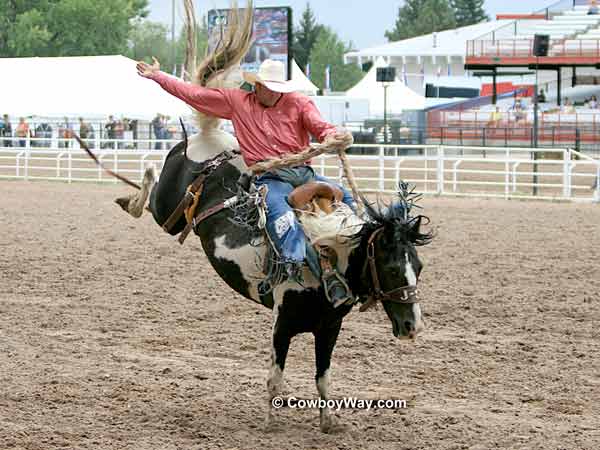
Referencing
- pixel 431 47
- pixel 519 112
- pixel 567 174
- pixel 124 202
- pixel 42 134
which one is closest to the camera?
pixel 124 202

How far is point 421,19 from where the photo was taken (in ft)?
349

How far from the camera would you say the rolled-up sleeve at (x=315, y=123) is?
5371mm

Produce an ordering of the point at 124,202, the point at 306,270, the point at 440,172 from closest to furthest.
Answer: the point at 306,270 → the point at 124,202 → the point at 440,172

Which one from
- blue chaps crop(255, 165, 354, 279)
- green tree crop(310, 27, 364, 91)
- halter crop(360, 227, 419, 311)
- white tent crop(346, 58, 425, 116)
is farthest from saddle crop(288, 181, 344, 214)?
green tree crop(310, 27, 364, 91)

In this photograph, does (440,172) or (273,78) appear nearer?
(273,78)

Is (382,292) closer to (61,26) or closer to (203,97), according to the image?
(203,97)

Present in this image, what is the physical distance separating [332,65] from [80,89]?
6710 centimetres

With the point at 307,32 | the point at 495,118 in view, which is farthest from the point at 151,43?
the point at 495,118

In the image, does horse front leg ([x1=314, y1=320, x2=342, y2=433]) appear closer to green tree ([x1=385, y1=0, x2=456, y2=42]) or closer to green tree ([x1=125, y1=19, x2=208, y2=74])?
green tree ([x1=125, y1=19, x2=208, y2=74])

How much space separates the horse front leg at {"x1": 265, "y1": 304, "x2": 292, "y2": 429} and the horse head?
0.52m

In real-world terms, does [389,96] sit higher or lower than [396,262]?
higher

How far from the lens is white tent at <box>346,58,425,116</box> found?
41.6 metres

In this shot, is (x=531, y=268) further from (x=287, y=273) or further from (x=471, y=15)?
(x=471, y=15)

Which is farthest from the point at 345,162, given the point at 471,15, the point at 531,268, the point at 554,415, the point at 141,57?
the point at 471,15
